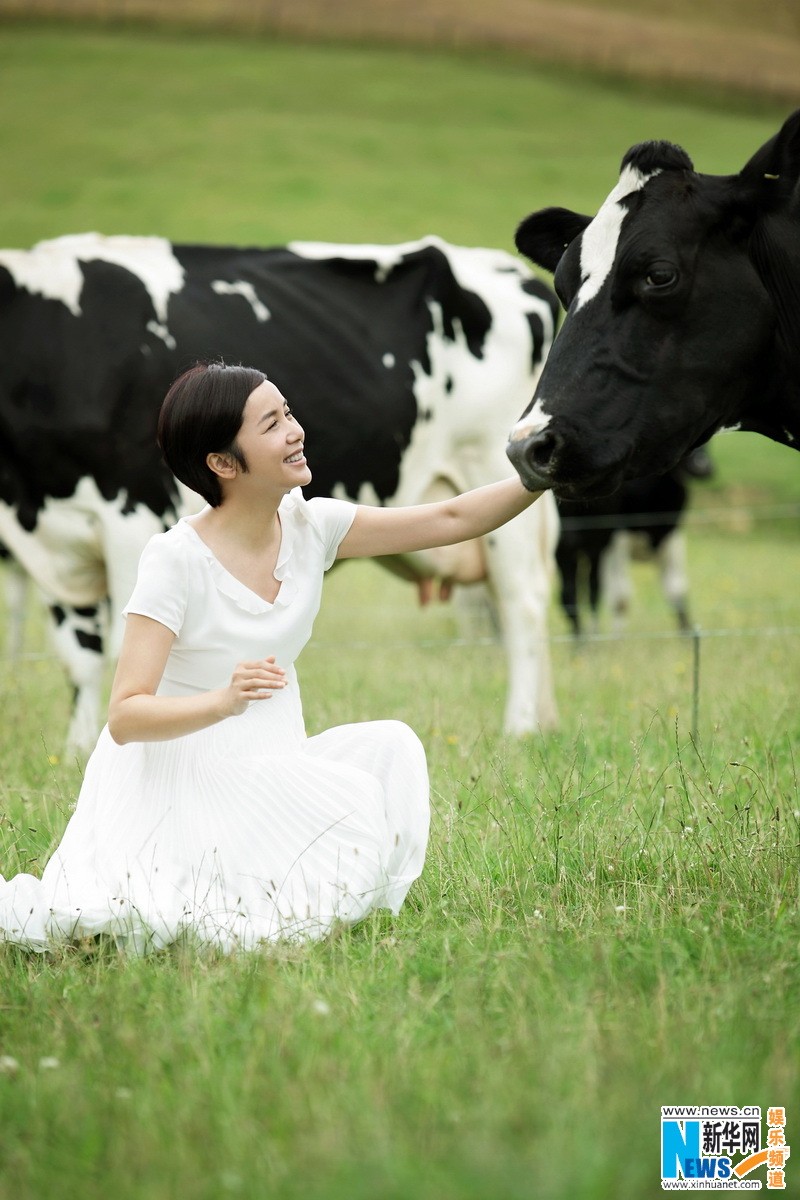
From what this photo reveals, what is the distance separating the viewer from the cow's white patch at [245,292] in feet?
20.6

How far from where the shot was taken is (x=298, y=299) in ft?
21.1

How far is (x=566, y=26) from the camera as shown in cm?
3766

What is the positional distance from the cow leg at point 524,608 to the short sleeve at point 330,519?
3.13 m

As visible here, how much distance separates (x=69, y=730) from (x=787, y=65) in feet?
116

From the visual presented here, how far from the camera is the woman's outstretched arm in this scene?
3748 millimetres

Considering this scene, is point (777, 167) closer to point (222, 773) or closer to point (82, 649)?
point (222, 773)

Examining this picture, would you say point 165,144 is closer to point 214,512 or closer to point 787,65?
point 787,65

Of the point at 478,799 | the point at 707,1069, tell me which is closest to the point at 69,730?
the point at 478,799

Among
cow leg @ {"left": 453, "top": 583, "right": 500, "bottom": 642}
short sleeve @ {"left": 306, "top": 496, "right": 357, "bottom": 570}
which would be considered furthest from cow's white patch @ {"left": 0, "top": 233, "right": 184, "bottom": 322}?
cow leg @ {"left": 453, "top": 583, "right": 500, "bottom": 642}

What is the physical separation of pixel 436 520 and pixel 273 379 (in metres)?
2.67

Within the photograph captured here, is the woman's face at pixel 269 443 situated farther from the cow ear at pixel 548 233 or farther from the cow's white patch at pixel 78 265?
the cow's white patch at pixel 78 265

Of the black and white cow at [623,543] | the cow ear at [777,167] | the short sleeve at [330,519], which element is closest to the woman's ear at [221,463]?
the short sleeve at [330,519]

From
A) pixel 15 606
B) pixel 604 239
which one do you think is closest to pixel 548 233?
pixel 604 239

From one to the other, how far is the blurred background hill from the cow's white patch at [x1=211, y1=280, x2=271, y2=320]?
108 ft
